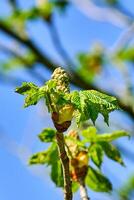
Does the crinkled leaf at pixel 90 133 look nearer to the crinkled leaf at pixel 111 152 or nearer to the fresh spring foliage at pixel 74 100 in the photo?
the crinkled leaf at pixel 111 152

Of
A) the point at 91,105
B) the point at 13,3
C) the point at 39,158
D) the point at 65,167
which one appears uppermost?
the point at 13,3

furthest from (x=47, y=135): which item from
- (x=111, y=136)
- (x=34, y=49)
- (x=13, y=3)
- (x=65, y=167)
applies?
(x=13, y=3)

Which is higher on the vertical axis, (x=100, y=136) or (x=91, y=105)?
(x=100, y=136)

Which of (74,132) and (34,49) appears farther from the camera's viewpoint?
(34,49)

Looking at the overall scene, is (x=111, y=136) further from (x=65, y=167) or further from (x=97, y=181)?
(x=65, y=167)

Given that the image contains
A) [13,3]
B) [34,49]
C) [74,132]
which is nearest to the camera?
[74,132]

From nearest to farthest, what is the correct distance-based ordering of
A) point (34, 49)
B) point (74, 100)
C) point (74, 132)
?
point (74, 100), point (74, 132), point (34, 49)

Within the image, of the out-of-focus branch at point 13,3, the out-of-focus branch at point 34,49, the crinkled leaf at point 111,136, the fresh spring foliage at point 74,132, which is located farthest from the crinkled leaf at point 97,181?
the out-of-focus branch at point 13,3
